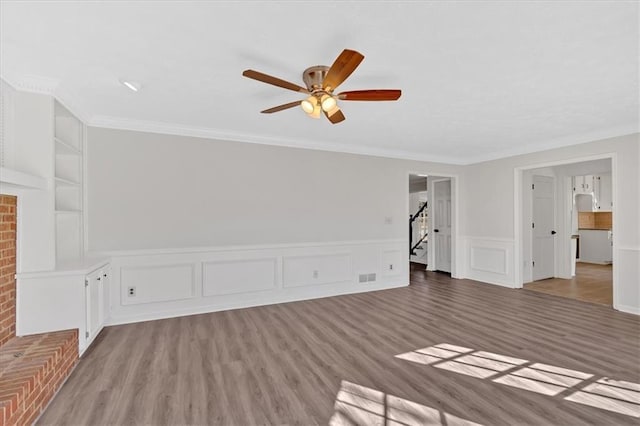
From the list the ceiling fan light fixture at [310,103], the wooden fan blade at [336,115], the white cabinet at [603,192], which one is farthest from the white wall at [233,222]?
the white cabinet at [603,192]

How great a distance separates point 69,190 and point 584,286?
841 centimetres

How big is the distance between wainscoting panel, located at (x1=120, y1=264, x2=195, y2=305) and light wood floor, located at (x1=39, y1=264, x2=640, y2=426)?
0.34m

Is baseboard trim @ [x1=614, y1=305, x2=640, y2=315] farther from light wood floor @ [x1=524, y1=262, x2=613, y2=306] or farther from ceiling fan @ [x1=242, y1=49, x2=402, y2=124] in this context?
ceiling fan @ [x1=242, y1=49, x2=402, y2=124]

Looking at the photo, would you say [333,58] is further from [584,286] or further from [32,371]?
[584,286]

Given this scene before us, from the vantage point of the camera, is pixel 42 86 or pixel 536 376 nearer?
pixel 536 376

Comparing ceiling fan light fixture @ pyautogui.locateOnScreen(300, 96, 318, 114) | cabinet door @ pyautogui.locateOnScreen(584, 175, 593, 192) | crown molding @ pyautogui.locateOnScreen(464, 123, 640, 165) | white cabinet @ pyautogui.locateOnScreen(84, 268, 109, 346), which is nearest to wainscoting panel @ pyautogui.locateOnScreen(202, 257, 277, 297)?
white cabinet @ pyautogui.locateOnScreen(84, 268, 109, 346)

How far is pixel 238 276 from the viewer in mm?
4316

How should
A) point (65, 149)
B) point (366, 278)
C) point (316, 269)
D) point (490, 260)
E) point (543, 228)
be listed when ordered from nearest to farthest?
point (65, 149)
point (316, 269)
point (366, 278)
point (490, 260)
point (543, 228)

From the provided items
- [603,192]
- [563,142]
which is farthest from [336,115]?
[603,192]

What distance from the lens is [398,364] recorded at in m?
2.67

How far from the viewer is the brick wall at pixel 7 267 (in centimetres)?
245

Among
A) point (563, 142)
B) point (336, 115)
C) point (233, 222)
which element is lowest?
point (233, 222)

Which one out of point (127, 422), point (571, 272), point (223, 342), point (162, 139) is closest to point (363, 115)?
point (162, 139)

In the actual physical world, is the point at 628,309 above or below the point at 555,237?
below
